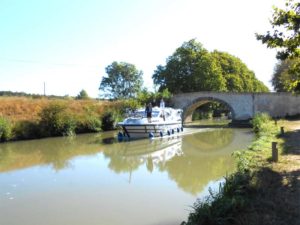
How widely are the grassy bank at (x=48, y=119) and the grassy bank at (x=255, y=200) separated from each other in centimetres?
1918

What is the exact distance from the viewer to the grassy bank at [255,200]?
231 inches

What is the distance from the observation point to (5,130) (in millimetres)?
24125

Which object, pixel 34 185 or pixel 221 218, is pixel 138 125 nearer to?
pixel 34 185

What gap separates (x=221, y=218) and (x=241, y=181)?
2049 millimetres

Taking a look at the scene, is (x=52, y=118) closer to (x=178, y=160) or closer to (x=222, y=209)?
(x=178, y=160)

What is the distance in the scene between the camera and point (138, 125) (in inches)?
925

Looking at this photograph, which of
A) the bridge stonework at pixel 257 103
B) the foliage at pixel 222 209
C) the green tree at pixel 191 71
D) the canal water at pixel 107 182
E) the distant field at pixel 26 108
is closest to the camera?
the foliage at pixel 222 209

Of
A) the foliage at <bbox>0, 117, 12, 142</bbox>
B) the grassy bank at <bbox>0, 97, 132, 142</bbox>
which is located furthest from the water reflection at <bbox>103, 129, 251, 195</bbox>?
the grassy bank at <bbox>0, 97, 132, 142</bbox>

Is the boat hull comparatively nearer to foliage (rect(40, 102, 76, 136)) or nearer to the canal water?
the canal water

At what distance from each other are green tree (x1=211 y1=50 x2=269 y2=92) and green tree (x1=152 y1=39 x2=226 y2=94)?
Answer: 4.78 m

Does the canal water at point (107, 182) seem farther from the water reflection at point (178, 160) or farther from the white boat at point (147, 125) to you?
the white boat at point (147, 125)

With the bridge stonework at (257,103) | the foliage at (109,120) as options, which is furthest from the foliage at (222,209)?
the bridge stonework at (257,103)

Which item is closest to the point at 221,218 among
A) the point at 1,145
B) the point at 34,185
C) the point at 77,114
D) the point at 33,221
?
the point at 33,221

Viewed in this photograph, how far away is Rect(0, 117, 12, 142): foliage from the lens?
2392 cm
